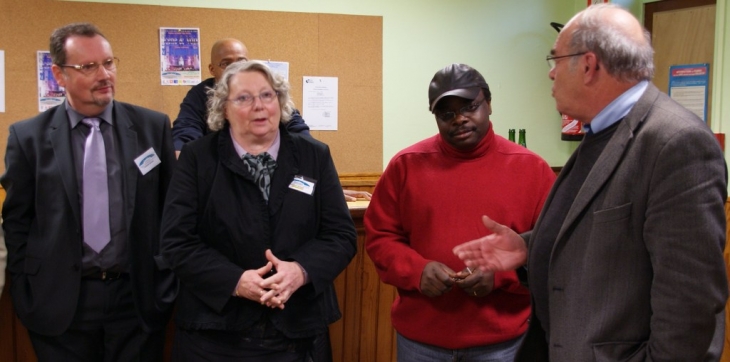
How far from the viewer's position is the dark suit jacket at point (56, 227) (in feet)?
7.22

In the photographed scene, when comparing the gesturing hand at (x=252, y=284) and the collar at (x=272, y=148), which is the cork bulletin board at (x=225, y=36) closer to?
the collar at (x=272, y=148)

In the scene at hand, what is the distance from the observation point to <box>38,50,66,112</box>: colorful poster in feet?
14.0

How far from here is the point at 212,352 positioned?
Result: 6.73ft

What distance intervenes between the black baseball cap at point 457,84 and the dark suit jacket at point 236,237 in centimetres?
48

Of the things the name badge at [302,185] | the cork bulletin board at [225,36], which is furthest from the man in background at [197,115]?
the cork bulletin board at [225,36]

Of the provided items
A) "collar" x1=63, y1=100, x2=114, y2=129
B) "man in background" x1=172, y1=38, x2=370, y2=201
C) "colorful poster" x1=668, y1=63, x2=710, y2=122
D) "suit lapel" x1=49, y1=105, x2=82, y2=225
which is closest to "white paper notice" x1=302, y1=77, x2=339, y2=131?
"man in background" x1=172, y1=38, x2=370, y2=201

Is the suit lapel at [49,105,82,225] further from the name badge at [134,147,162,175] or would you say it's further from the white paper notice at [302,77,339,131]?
the white paper notice at [302,77,339,131]

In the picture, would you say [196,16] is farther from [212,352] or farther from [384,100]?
[212,352]

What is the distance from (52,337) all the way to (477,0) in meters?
3.86

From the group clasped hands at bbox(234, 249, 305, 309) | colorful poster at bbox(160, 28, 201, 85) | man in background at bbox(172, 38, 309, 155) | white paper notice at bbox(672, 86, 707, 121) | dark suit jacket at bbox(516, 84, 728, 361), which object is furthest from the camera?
colorful poster at bbox(160, 28, 201, 85)

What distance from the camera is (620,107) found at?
1.50 m

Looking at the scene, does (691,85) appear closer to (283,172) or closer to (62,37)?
(283,172)

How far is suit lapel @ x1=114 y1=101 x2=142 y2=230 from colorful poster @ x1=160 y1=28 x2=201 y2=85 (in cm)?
214

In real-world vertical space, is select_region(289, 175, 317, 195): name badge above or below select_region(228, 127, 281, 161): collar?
below
